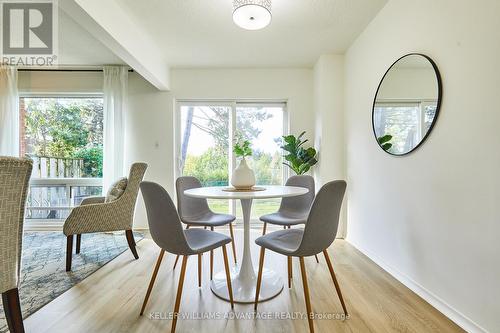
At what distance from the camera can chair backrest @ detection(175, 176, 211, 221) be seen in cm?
234

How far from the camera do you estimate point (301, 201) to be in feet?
8.25

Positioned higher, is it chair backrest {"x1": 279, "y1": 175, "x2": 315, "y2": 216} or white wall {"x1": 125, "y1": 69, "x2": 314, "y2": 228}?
white wall {"x1": 125, "y1": 69, "x2": 314, "y2": 228}

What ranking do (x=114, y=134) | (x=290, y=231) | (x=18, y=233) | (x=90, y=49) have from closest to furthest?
(x=18, y=233), (x=290, y=231), (x=90, y=49), (x=114, y=134)

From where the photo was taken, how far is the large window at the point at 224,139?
3.90m

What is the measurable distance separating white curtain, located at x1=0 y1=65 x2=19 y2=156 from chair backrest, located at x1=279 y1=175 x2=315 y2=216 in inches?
156

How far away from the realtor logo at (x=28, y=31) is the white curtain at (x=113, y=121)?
2.29 feet

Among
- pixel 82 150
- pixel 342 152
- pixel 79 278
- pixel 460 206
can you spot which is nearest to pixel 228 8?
pixel 342 152

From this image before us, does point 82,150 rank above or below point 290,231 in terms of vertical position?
above

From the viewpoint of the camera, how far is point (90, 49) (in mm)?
3139

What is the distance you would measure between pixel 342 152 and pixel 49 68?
4440 mm

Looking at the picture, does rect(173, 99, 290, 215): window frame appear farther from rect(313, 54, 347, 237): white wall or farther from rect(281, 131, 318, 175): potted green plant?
rect(313, 54, 347, 237): white wall

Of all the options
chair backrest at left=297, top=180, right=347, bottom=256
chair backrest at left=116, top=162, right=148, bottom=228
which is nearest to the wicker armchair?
chair backrest at left=116, top=162, right=148, bottom=228

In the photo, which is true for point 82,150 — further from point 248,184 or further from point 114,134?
point 248,184

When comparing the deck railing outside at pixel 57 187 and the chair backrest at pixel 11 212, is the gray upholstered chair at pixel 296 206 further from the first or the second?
the deck railing outside at pixel 57 187
